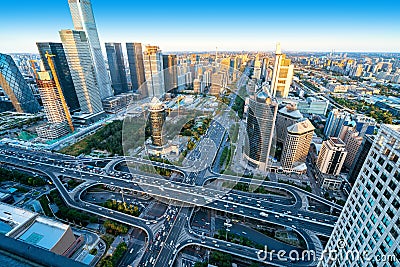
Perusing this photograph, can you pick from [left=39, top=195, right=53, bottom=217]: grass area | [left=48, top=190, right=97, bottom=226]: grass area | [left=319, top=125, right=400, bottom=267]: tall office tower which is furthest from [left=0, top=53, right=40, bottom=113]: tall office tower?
[left=319, top=125, right=400, bottom=267]: tall office tower

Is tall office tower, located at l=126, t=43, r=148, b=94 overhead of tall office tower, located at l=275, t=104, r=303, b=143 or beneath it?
overhead

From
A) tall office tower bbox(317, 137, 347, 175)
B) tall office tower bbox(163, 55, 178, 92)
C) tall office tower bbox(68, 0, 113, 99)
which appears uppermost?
tall office tower bbox(68, 0, 113, 99)

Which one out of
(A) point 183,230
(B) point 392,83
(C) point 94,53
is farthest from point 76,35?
(B) point 392,83

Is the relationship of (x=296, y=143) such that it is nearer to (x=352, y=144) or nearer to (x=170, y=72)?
(x=352, y=144)

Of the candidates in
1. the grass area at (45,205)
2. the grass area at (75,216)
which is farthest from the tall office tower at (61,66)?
the grass area at (75,216)

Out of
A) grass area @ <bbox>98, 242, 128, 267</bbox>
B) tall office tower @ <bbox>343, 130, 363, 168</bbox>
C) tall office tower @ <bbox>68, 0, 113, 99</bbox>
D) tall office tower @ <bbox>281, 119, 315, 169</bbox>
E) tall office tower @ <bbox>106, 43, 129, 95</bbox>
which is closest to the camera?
grass area @ <bbox>98, 242, 128, 267</bbox>

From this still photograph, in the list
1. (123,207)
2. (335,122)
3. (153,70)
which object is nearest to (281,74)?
(335,122)

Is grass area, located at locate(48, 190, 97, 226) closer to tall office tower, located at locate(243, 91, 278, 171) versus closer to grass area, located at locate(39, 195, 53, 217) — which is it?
grass area, located at locate(39, 195, 53, 217)
